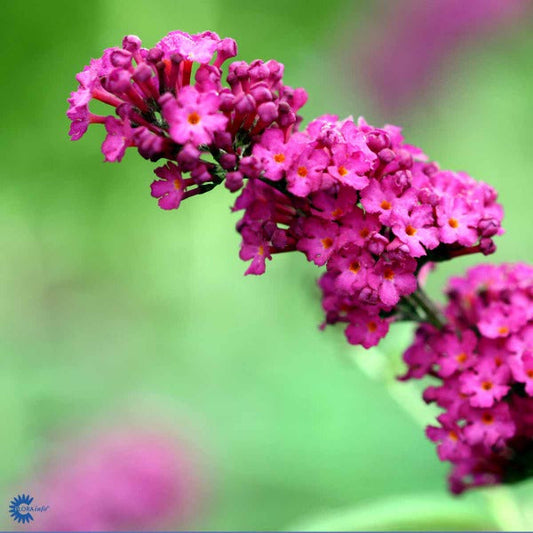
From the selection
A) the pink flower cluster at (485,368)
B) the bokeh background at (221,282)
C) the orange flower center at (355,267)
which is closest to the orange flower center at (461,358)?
the pink flower cluster at (485,368)

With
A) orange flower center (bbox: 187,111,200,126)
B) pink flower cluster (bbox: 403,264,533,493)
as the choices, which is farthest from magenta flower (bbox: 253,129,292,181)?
pink flower cluster (bbox: 403,264,533,493)

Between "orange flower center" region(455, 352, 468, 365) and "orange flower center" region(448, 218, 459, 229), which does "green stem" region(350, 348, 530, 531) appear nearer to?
"orange flower center" region(455, 352, 468, 365)

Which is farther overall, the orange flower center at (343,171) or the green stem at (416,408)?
the green stem at (416,408)

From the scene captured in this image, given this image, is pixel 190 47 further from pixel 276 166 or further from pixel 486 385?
pixel 486 385

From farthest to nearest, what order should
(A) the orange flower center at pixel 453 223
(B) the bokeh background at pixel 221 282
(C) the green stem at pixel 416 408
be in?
(B) the bokeh background at pixel 221 282
(C) the green stem at pixel 416 408
(A) the orange flower center at pixel 453 223

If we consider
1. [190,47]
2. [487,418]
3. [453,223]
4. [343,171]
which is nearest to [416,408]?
[487,418]

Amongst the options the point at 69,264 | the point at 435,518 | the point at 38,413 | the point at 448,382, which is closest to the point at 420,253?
the point at 448,382

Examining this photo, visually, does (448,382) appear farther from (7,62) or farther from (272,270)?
(7,62)

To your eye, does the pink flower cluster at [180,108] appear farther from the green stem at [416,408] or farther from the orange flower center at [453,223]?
the green stem at [416,408]
